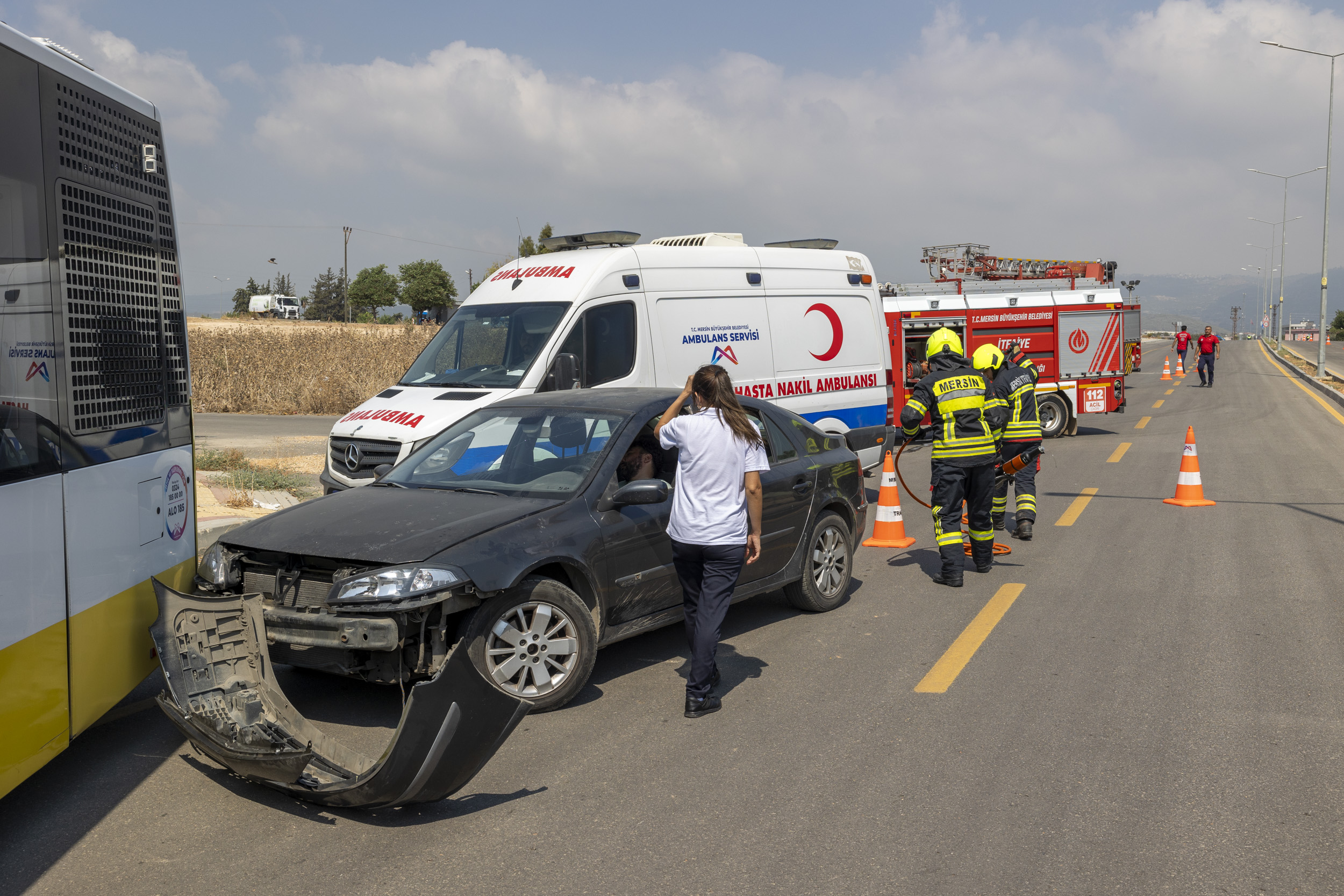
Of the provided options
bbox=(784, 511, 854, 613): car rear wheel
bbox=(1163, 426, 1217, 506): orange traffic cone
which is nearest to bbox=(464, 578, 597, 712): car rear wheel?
bbox=(784, 511, 854, 613): car rear wheel

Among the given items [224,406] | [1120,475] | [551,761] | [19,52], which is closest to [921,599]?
[551,761]

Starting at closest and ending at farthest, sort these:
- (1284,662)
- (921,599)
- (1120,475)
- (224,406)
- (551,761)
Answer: (551,761) → (1284,662) → (921,599) → (1120,475) → (224,406)

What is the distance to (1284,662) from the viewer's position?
567cm

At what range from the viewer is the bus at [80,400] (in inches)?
143

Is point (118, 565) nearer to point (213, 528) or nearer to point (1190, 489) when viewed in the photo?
point (213, 528)

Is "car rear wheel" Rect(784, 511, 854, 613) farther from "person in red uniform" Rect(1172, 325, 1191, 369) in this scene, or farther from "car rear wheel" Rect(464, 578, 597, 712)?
"person in red uniform" Rect(1172, 325, 1191, 369)

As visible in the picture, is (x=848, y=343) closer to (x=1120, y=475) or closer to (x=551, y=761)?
(x=1120, y=475)

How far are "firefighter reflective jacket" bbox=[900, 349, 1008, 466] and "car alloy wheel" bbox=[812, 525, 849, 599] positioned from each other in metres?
1.18

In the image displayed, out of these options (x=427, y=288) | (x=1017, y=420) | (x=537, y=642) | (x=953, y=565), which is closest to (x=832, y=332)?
(x=1017, y=420)

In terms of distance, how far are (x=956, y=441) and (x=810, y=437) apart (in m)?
1.42

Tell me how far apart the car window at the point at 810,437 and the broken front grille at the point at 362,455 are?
132 inches

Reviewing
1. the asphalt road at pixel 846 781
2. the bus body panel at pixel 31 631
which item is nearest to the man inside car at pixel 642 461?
the asphalt road at pixel 846 781

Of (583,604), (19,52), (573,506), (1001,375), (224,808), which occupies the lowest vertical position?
(224,808)

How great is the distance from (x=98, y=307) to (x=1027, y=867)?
4.13m
